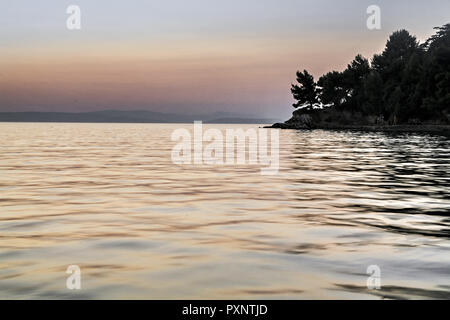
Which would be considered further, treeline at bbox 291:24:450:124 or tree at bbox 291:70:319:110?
tree at bbox 291:70:319:110

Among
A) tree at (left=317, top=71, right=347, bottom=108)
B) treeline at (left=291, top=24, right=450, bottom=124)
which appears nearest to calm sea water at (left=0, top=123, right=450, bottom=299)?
treeline at (left=291, top=24, right=450, bottom=124)

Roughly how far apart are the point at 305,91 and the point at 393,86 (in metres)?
48.4

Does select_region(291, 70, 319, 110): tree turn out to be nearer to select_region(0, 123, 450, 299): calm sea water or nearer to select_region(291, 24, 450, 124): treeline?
select_region(291, 24, 450, 124): treeline

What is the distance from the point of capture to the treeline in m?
119

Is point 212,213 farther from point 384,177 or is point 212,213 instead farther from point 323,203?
point 384,177

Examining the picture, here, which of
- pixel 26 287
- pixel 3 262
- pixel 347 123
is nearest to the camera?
pixel 26 287

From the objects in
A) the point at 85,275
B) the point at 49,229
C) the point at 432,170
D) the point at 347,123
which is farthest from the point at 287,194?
the point at 347,123

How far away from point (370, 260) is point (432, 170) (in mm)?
20189

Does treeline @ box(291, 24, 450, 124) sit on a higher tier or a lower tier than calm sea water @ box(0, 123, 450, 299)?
higher

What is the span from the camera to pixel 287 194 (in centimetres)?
1806

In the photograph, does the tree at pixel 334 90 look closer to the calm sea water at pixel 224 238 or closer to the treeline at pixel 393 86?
the treeline at pixel 393 86

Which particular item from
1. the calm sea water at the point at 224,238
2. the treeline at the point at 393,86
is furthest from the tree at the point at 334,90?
the calm sea water at the point at 224,238

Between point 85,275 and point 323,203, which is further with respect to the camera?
point 323,203

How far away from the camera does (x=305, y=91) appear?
183125mm
